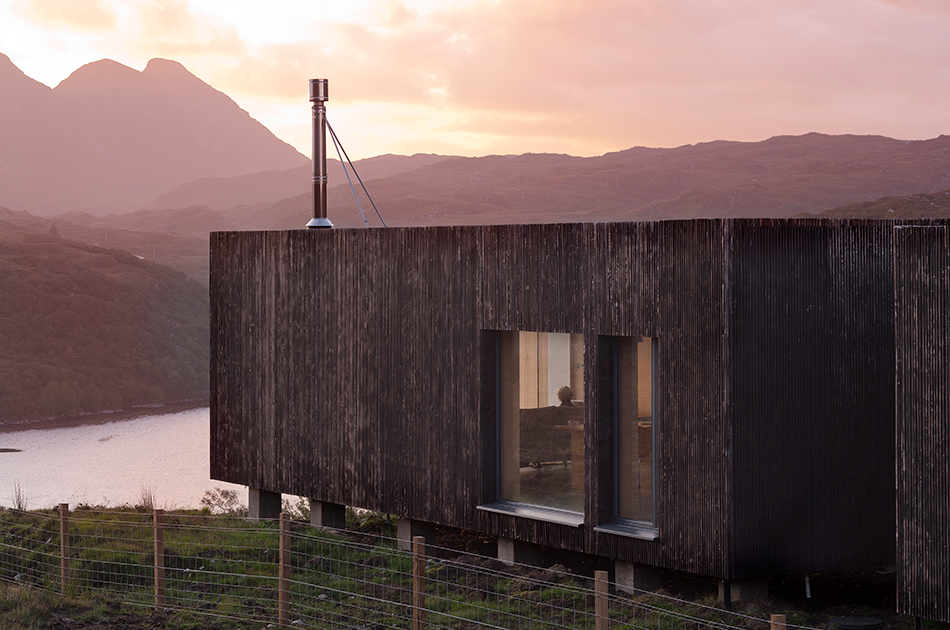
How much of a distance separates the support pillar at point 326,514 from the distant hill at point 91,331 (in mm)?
33918

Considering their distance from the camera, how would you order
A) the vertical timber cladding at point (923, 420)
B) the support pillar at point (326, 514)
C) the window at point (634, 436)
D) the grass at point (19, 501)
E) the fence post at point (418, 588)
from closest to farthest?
the vertical timber cladding at point (923, 420) → the fence post at point (418, 588) → the window at point (634, 436) → the support pillar at point (326, 514) → the grass at point (19, 501)

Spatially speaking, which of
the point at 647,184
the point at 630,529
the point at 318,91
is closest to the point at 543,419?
the point at 630,529

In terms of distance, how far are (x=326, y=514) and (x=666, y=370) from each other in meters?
4.70

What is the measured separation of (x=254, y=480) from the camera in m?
10.9

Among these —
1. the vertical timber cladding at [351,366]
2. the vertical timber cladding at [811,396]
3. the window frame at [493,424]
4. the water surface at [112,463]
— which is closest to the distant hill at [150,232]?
the water surface at [112,463]

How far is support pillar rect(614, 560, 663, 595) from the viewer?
7902mm

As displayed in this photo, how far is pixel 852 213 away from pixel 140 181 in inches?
4256

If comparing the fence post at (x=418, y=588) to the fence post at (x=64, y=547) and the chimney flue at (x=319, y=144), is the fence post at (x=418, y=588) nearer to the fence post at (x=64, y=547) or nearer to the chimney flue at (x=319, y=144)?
the fence post at (x=64, y=547)

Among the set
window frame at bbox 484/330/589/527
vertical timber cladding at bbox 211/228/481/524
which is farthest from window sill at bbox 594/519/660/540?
vertical timber cladding at bbox 211/228/481/524

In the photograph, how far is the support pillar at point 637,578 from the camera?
Result: 790 centimetres

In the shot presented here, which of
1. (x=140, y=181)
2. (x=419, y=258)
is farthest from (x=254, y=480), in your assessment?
(x=140, y=181)

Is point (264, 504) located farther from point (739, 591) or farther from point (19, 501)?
point (739, 591)

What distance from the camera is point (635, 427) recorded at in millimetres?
7906

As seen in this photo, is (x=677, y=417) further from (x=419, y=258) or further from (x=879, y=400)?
(x=419, y=258)
